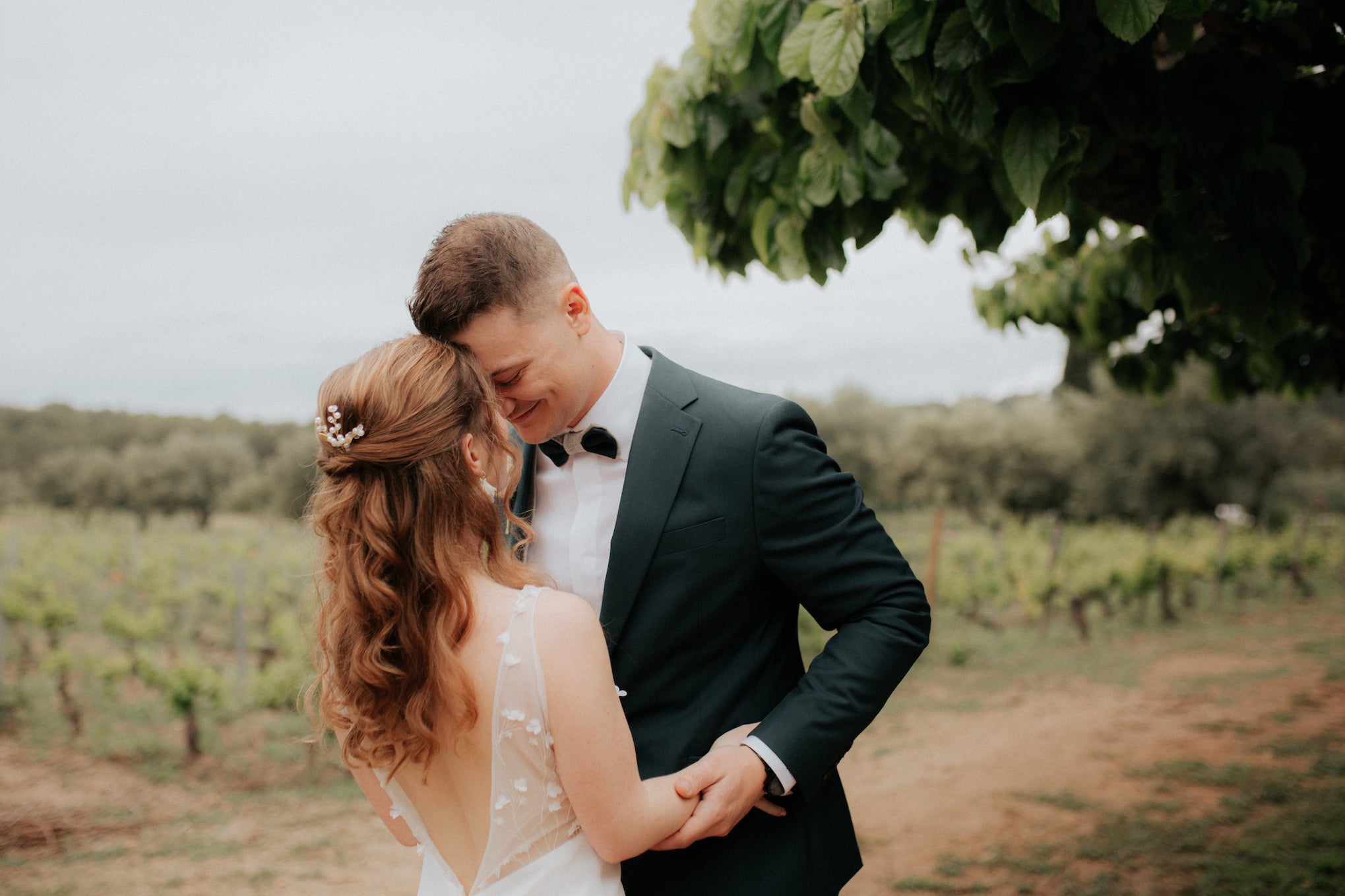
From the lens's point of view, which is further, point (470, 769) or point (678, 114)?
point (678, 114)

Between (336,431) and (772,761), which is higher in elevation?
(336,431)

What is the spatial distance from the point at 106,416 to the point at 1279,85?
151 ft

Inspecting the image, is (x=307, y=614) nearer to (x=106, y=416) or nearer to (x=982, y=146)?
(x=982, y=146)

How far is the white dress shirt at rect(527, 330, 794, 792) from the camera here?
6.12 ft

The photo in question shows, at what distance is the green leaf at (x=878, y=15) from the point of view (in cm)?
170

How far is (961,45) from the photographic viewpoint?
1.67m

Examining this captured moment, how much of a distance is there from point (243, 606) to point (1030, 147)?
443 inches

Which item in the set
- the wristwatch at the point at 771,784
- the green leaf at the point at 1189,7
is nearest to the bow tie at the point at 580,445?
the wristwatch at the point at 771,784

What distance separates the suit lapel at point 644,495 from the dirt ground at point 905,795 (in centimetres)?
430

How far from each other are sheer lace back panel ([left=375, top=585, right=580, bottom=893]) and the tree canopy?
3.90 ft

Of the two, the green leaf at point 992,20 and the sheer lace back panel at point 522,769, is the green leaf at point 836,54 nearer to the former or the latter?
the green leaf at point 992,20

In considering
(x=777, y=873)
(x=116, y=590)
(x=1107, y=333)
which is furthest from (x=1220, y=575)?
(x=116, y=590)

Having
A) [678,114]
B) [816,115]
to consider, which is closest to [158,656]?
[678,114]

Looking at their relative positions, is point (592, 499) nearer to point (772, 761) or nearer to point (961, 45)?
point (772, 761)
